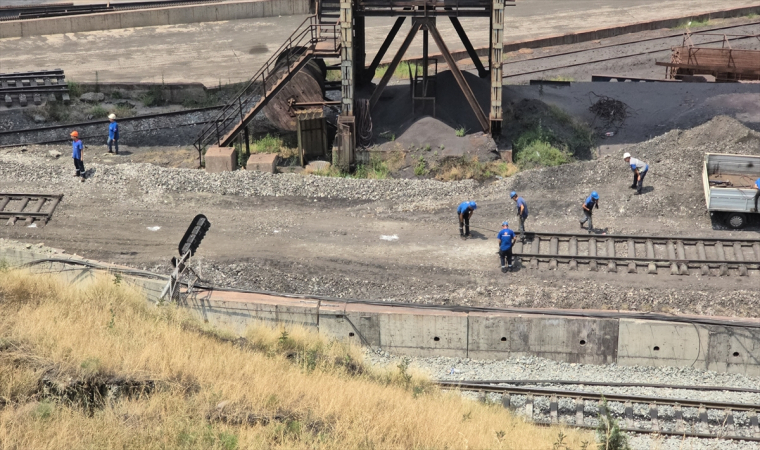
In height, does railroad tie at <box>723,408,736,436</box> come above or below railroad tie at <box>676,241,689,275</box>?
below

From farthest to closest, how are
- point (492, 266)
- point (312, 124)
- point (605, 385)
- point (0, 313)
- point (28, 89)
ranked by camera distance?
1. point (28, 89)
2. point (312, 124)
3. point (492, 266)
4. point (605, 385)
5. point (0, 313)

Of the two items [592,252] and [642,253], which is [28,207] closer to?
[592,252]

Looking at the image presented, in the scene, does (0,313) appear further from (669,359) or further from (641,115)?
(641,115)

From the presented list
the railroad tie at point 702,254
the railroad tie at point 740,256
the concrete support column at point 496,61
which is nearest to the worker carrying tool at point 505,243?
the railroad tie at point 702,254

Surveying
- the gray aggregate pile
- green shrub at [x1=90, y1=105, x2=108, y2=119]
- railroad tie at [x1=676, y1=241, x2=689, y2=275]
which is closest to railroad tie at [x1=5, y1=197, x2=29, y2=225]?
green shrub at [x1=90, y1=105, x2=108, y2=119]

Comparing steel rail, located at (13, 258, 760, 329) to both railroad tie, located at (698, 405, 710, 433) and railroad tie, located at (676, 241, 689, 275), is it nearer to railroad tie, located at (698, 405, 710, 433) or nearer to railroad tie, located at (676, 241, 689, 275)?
railroad tie, located at (676, 241, 689, 275)

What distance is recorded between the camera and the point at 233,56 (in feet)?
125

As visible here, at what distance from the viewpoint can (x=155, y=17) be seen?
42312 mm

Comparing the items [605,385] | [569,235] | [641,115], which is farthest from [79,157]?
[641,115]

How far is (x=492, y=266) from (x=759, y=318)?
18.7ft

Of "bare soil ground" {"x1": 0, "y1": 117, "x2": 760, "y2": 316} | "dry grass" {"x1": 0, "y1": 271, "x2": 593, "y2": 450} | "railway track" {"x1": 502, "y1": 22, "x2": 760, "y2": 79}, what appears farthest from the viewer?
"railway track" {"x1": 502, "y1": 22, "x2": 760, "y2": 79}

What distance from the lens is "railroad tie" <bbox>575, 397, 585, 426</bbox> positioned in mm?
15453

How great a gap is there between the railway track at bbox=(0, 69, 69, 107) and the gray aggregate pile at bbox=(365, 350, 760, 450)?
62.6 ft

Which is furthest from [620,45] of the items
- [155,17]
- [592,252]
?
[155,17]
